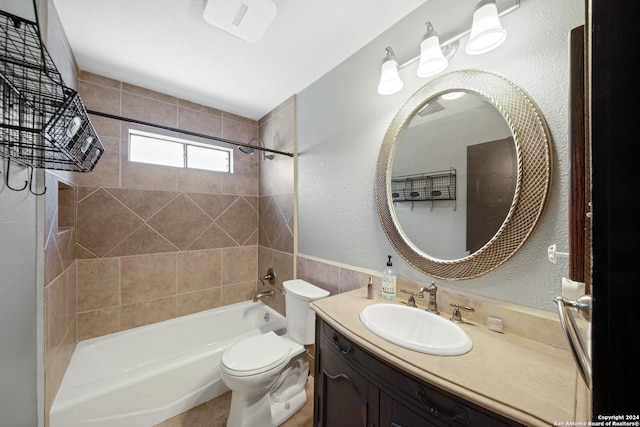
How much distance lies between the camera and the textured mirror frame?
86cm

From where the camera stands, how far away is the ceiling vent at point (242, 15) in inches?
46.1

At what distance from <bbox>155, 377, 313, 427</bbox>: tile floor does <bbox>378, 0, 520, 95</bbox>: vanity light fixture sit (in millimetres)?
2152

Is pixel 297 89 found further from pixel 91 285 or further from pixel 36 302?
pixel 91 285

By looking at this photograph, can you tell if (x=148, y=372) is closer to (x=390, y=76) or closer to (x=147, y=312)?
(x=147, y=312)

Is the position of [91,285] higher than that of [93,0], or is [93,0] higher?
[93,0]

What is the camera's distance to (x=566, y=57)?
818 mm

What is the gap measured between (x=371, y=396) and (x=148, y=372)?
57.8 inches

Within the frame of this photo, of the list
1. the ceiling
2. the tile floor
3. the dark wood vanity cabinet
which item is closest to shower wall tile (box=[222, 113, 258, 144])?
the ceiling

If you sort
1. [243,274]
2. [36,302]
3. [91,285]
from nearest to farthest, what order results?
[36,302], [91,285], [243,274]

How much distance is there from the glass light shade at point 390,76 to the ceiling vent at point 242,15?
0.67 metres

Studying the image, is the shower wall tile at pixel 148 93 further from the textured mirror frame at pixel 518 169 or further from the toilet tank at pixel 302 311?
the textured mirror frame at pixel 518 169

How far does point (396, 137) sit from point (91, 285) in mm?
2549
